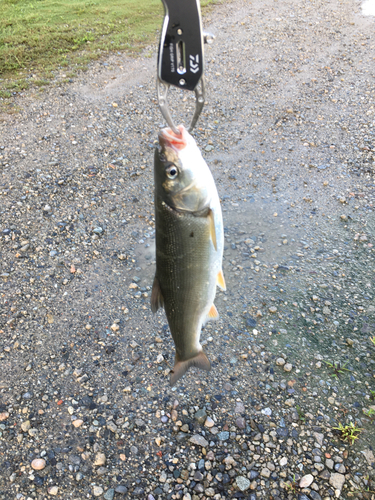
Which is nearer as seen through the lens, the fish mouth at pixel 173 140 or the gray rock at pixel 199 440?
the fish mouth at pixel 173 140

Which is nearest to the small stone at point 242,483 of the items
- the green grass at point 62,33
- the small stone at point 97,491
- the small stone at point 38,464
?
the small stone at point 97,491

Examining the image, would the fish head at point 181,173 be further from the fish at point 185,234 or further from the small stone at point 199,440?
the small stone at point 199,440

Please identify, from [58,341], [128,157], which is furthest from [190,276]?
[128,157]

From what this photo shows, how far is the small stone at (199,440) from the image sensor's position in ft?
11.6

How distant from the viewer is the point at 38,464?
3430 mm

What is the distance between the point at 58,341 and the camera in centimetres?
440

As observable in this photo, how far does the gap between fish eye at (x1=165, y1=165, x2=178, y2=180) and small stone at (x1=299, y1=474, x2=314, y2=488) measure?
9.45ft

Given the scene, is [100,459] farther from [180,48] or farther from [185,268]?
[180,48]

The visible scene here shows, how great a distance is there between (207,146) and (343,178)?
2502mm

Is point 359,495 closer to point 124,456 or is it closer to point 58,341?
point 124,456

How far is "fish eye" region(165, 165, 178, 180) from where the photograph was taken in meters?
2.18

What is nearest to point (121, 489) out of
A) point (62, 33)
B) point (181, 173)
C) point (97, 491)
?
point (97, 491)

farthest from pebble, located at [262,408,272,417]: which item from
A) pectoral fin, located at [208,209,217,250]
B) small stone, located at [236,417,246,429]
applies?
pectoral fin, located at [208,209,217,250]

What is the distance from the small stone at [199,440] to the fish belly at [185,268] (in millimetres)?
1426
